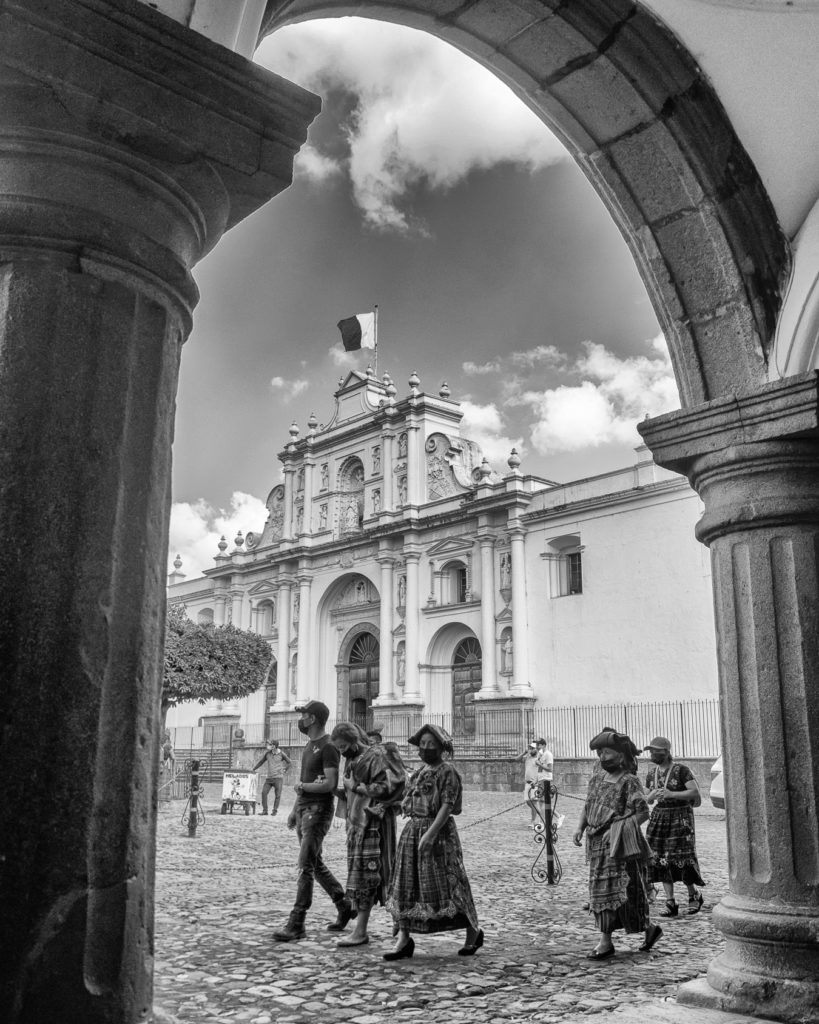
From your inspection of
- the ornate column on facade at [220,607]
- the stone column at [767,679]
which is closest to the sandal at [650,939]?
the stone column at [767,679]

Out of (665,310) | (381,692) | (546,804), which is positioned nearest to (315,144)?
(381,692)

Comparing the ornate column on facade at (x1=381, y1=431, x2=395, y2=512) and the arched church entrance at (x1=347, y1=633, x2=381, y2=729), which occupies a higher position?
the ornate column on facade at (x1=381, y1=431, x2=395, y2=512)

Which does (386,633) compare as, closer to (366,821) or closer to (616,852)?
(366,821)

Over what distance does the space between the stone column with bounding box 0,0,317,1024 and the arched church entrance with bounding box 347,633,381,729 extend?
28.0 metres

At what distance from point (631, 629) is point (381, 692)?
326 inches

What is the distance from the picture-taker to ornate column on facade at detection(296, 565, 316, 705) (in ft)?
103

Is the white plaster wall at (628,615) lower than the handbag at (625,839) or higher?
higher

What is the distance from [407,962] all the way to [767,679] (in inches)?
119

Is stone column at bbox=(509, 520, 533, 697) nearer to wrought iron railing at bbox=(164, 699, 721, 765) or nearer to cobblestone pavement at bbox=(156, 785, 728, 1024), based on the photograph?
wrought iron railing at bbox=(164, 699, 721, 765)

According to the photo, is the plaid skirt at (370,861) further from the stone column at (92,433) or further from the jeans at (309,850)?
the stone column at (92,433)

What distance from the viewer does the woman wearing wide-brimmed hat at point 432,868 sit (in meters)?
5.95

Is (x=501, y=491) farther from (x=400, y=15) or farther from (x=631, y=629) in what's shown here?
(x=400, y=15)

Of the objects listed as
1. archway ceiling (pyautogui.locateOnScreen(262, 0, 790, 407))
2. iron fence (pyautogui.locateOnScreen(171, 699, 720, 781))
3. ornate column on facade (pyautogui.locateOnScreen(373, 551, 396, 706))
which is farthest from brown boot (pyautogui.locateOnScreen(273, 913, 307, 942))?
ornate column on facade (pyautogui.locateOnScreen(373, 551, 396, 706))

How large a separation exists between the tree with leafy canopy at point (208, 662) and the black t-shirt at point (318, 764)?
51.5 feet
